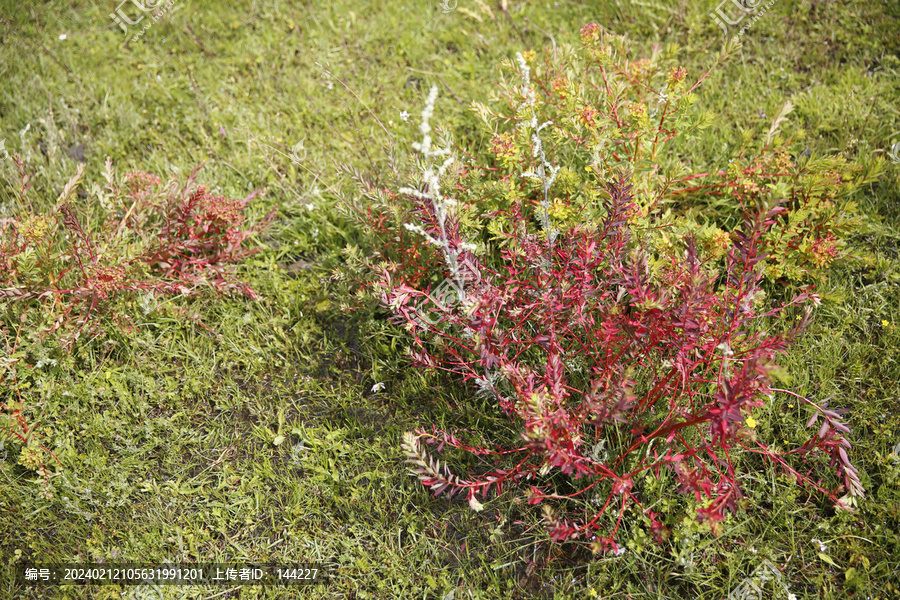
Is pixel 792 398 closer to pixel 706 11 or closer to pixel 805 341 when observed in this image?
pixel 805 341

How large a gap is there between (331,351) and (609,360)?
1.39m

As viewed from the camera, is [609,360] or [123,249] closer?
[609,360]

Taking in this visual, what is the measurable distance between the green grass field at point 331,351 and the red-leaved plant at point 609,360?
0.20 m

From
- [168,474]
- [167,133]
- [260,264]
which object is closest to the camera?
[168,474]

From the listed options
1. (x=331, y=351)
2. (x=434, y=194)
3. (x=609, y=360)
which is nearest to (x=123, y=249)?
(x=331, y=351)

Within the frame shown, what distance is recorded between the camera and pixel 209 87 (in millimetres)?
4109

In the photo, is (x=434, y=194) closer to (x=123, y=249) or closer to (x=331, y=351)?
(x=331, y=351)

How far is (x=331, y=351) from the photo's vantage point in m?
2.90

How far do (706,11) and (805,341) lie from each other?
2588mm

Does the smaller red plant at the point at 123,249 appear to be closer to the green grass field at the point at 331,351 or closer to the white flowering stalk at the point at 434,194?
the green grass field at the point at 331,351

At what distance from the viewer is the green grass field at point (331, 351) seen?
224 cm

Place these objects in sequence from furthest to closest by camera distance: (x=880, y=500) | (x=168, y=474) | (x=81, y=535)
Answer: (x=168, y=474) < (x=81, y=535) < (x=880, y=500)

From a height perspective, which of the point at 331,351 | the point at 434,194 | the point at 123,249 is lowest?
the point at 331,351

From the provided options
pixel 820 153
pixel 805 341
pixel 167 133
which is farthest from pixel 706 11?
pixel 167 133
